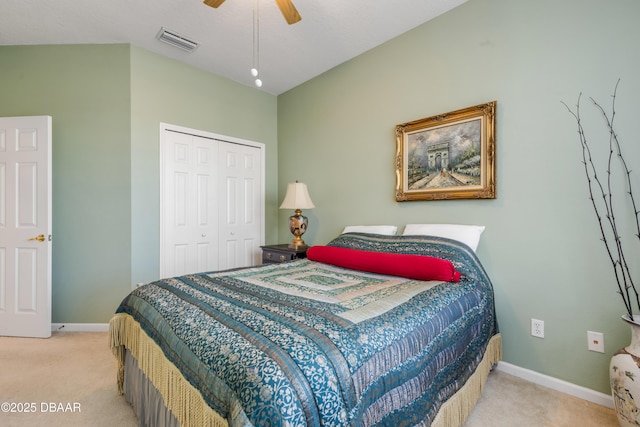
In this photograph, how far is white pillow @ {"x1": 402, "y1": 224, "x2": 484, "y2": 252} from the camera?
2.10m

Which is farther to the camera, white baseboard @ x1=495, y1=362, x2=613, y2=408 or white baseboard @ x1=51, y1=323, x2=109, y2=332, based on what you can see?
white baseboard @ x1=51, y1=323, x2=109, y2=332

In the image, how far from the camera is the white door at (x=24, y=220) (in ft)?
8.93

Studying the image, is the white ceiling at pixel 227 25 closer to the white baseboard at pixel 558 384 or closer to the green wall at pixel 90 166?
the green wall at pixel 90 166

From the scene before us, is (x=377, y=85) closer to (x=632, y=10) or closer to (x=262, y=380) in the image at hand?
(x=632, y=10)

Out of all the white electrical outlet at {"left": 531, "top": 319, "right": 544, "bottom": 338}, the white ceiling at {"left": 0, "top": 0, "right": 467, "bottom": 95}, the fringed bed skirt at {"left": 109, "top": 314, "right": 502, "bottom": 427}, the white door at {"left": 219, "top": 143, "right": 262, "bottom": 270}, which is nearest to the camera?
the fringed bed skirt at {"left": 109, "top": 314, "right": 502, "bottom": 427}

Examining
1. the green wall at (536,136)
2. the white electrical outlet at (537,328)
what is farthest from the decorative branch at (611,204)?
the white electrical outlet at (537,328)

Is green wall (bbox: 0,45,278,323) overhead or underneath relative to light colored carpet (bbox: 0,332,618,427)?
overhead

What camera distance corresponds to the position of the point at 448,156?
237cm

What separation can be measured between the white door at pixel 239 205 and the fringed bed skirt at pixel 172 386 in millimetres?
1968

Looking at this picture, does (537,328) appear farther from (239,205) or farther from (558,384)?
(239,205)

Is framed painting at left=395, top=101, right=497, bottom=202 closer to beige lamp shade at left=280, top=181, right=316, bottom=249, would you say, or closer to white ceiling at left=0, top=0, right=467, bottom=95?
white ceiling at left=0, top=0, right=467, bottom=95

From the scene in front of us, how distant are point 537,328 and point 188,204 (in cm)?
334

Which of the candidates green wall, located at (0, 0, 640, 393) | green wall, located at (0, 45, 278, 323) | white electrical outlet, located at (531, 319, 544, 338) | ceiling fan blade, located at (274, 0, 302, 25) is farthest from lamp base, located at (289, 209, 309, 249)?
white electrical outlet, located at (531, 319, 544, 338)

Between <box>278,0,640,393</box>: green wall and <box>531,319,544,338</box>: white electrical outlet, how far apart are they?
3 cm
